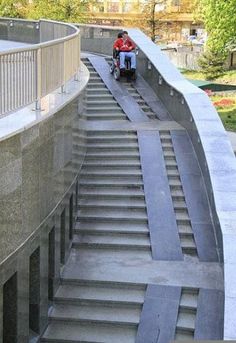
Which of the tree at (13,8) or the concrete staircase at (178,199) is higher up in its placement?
the tree at (13,8)

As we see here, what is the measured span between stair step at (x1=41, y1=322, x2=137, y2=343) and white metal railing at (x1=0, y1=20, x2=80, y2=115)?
327 cm

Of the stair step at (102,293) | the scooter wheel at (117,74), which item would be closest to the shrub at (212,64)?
the scooter wheel at (117,74)

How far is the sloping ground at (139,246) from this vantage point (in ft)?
33.7

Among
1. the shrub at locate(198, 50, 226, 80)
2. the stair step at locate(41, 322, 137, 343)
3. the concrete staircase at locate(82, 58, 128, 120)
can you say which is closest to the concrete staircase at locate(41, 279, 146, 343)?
the stair step at locate(41, 322, 137, 343)

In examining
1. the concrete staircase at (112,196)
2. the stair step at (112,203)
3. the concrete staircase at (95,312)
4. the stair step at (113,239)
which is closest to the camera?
the concrete staircase at (95,312)

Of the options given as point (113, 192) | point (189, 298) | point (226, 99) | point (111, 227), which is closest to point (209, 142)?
point (113, 192)

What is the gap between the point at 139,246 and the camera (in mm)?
12031

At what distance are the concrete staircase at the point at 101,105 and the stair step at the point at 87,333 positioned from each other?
264 inches

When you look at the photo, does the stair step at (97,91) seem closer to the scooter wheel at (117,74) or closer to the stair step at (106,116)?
the scooter wheel at (117,74)

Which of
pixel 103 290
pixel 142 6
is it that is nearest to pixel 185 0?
pixel 142 6

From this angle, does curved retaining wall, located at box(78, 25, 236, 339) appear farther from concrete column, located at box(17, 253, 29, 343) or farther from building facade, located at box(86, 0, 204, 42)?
building facade, located at box(86, 0, 204, 42)

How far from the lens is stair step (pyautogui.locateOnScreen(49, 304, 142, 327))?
10359 millimetres

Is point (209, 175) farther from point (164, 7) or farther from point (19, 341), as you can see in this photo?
point (164, 7)

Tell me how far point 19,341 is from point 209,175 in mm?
4765
